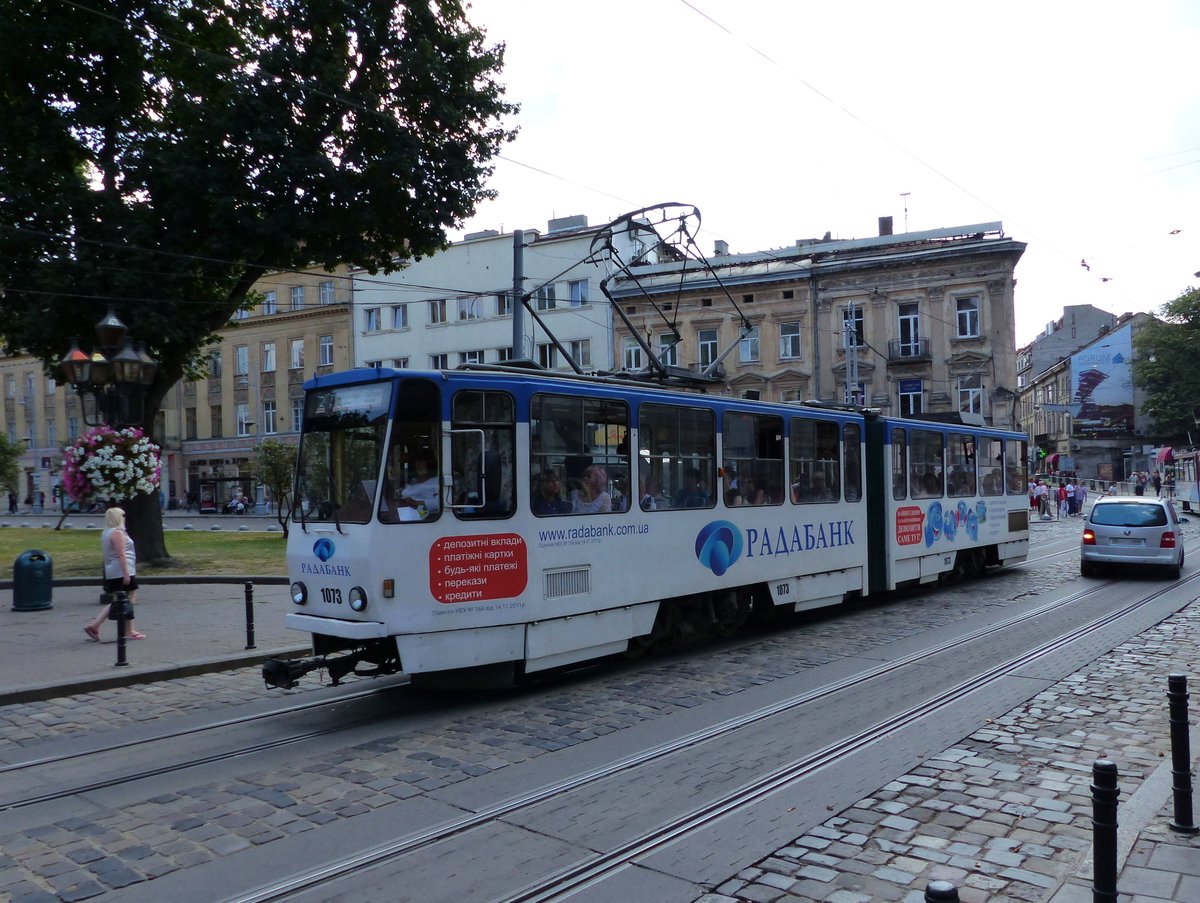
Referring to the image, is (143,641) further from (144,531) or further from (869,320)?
(869,320)

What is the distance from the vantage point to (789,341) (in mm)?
46156

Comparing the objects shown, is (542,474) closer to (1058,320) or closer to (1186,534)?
(1186,534)

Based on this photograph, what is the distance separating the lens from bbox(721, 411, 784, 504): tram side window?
1180 cm

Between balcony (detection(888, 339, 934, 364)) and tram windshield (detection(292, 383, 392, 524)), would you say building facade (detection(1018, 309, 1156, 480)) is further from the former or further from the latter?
tram windshield (detection(292, 383, 392, 524))

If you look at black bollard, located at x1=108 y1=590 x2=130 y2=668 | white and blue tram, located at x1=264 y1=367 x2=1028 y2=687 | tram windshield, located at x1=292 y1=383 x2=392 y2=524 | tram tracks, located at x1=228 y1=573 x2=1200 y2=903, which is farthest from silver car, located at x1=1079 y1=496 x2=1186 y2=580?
black bollard, located at x1=108 y1=590 x2=130 y2=668

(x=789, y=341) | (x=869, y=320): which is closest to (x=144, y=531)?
(x=789, y=341)

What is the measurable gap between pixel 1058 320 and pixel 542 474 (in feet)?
315

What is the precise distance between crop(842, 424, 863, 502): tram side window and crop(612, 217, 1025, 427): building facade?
85.0 feet

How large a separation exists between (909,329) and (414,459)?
39.4 m

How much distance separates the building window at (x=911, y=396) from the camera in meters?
43.7

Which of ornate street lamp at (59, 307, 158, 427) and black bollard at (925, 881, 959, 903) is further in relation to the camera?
ornate street lamp at (59, 307, 158, 427)

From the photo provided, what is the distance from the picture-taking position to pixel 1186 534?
31.4 m

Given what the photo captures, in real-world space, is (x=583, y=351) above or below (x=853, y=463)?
above

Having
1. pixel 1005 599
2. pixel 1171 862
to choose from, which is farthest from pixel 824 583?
pixel 1171 862
